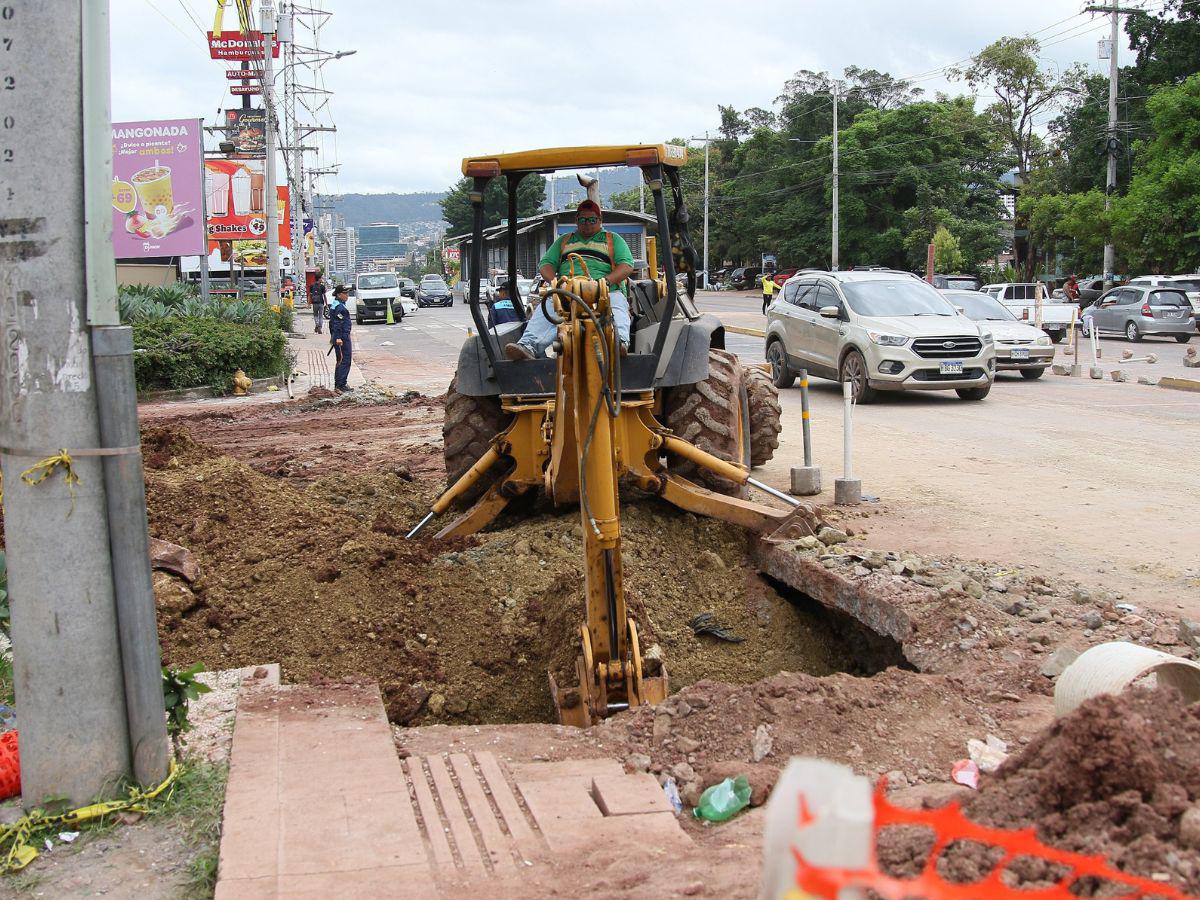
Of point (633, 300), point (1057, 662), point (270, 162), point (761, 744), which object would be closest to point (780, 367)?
point (633, 300)

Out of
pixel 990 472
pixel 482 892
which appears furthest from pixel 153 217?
pixel 482 892

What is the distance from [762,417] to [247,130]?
5391 centimetres

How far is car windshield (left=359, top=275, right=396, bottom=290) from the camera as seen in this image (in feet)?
159

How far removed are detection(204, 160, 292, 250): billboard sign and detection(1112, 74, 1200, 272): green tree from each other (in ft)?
107

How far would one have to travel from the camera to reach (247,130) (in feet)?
193

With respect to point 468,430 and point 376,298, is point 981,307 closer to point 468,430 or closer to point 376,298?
point 468,430

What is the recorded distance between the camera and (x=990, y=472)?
35.7 feet

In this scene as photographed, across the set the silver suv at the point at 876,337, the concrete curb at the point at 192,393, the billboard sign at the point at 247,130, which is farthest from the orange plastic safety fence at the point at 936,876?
the billboard sign at the point at 247,130

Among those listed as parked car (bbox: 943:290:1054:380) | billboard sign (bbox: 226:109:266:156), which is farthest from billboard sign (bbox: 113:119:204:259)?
billboard sign (bbox: 226:109:266:156)

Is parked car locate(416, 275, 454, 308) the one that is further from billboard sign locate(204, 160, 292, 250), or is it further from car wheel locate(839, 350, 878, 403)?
car wheel locate(839, 350, 878, 403)

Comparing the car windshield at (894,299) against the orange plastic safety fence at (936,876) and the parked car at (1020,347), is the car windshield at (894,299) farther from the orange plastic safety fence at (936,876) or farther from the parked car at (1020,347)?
the orange plastic safety fence at (936,876)

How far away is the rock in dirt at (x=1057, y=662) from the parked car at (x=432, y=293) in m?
56.5

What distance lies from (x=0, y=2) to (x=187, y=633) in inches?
134

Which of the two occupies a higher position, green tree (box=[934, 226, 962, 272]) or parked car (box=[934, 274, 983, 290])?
green tree (box=[934, 226, 962, 272])
